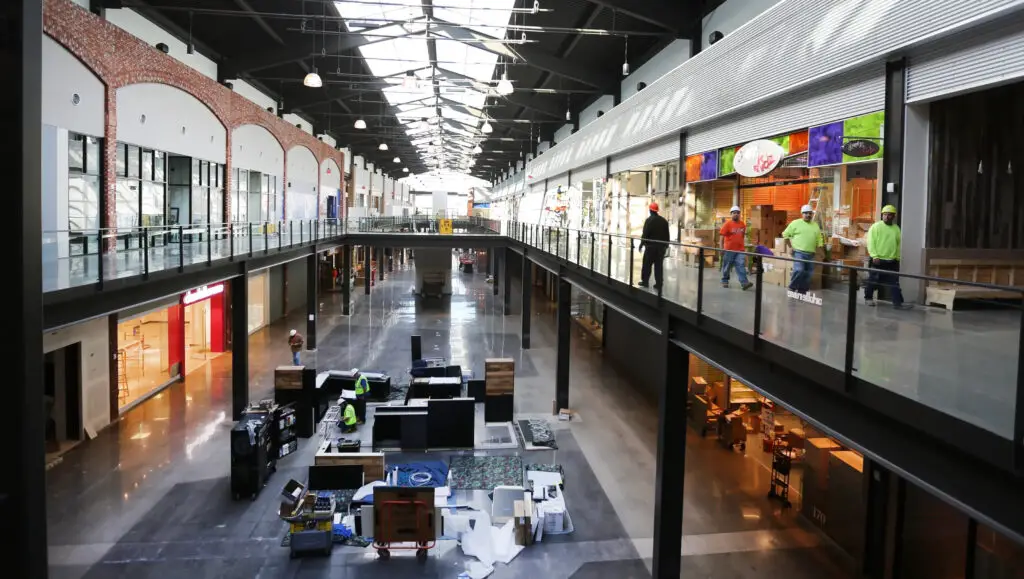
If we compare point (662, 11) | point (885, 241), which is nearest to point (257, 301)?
point (662, 11)

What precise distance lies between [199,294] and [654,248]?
15219 millimetres

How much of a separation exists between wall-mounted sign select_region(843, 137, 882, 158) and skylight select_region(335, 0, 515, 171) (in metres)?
7.87

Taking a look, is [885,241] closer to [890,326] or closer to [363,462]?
[890,326]

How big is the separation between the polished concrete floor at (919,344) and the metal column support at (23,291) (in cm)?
485

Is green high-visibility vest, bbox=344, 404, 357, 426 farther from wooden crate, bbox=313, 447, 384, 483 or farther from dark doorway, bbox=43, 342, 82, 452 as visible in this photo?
dark doorway, bbox=43, 342, 82, 452

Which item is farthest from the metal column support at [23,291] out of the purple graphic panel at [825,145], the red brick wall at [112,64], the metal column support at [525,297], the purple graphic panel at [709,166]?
the metal column support at [525,297]

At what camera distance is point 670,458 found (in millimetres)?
8578

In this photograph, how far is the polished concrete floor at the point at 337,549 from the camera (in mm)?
9406

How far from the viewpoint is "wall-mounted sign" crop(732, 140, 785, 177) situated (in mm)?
11688

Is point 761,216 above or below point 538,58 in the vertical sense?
below

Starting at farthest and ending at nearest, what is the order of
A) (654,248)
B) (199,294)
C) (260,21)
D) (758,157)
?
1. (199,294)
2. (260,21)
3. (758,157)
4. (654,248)

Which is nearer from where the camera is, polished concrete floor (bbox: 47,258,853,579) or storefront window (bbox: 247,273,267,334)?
polished concrete floor (bbox: 47,258,853,579)

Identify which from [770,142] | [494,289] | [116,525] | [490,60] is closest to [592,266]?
[770,142]

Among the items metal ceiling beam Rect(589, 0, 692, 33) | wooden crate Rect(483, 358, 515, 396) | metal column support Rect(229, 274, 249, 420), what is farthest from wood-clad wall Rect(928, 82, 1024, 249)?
metal column support Rect(229, 274, 249, 420)
